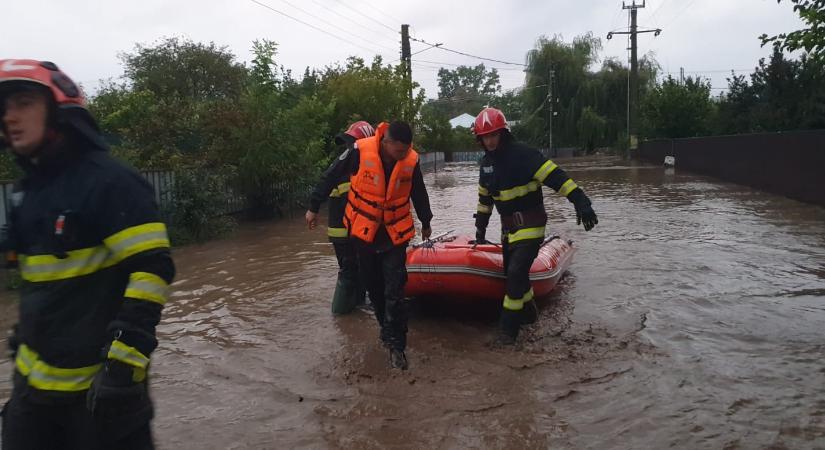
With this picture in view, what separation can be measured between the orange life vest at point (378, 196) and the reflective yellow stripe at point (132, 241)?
2614 mm

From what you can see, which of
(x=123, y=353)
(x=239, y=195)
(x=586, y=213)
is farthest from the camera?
(x=239, y=195)

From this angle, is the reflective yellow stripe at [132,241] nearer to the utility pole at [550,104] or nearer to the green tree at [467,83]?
the utility pole at [550,104]

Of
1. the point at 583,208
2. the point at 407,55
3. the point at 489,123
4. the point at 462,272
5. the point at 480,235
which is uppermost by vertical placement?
the point at 407,55

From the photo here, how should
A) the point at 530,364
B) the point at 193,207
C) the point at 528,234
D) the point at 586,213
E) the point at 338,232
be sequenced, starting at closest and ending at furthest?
the point at 530,364, the point at 586,213, the point at 528,234, the point at 338,232, the point at 193,207

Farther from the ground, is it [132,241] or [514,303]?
[132,241]

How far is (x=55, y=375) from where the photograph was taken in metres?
2.06

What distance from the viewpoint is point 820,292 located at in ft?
21.9

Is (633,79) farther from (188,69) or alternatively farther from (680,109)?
(188,69)

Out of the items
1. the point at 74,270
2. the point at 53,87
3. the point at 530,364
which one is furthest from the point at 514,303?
the point at 53,87

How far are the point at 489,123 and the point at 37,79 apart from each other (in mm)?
3712

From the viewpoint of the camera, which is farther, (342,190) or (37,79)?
(342,190)

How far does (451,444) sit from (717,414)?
165 centimetres

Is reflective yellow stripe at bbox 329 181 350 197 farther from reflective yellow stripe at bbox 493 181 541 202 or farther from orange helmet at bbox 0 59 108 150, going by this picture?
orange helmet at bbox 0 59 108 150

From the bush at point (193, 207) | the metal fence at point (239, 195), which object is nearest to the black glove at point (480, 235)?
the bush at point (193, 207)
